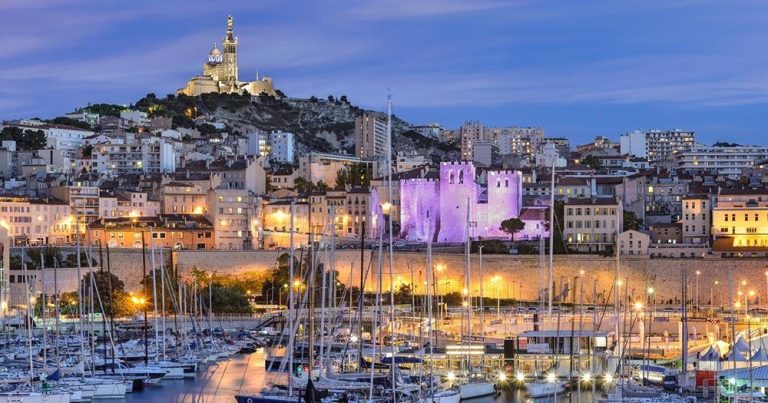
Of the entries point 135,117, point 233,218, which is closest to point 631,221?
point 233,218

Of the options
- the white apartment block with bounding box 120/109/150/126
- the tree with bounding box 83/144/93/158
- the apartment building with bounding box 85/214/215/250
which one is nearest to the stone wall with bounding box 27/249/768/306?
the apartment building with bounding box 85/214/215/250

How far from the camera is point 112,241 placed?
2259 inches

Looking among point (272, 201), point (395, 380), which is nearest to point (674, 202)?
point (272, 201)

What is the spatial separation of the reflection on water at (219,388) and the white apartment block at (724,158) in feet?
218

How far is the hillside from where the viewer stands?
339 feet

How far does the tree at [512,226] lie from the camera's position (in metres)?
58.3

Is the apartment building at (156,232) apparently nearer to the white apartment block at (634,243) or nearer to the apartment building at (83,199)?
the apartment building at (83,199)

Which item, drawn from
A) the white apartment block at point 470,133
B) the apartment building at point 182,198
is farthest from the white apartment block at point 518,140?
the apartment building at point 182,198

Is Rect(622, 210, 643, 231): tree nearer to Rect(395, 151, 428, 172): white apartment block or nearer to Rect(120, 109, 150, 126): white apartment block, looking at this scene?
Rect(395, 151, 428, 172): white apartment block

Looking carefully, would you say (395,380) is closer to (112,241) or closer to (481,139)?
(112,241)

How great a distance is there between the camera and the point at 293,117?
111188 millimetres

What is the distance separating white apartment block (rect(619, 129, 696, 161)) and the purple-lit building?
196 feet

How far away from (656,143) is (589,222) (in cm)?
6908

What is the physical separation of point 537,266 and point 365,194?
49.4 ft
